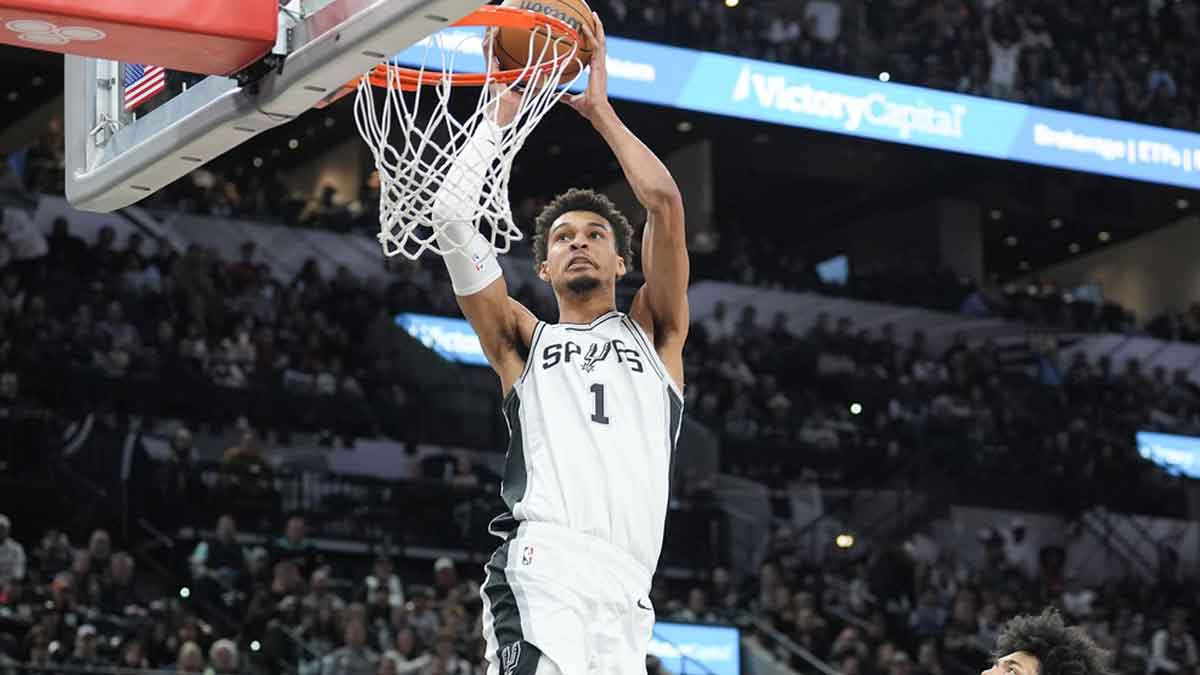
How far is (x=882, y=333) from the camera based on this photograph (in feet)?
79.3

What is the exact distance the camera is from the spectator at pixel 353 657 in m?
12.2

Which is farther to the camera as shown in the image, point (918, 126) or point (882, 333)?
point (882, 333)

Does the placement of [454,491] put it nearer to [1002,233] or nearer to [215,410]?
[215,410]

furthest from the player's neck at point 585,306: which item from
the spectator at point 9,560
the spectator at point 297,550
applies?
the spectator at point 297,550

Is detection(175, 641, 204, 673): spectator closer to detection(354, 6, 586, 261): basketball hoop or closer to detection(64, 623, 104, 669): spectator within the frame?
detection(64, 623, 104, 669): spectator

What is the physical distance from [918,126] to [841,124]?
3.90 feet

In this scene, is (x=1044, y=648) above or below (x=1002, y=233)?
A: below

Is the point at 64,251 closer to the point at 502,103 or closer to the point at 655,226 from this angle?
the point at 502,103

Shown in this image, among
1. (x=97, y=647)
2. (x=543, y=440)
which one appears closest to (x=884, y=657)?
(x=97, y=647)

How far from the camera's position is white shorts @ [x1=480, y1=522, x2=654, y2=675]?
447cm

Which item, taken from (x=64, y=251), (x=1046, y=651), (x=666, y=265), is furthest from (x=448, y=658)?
(x=666, y=265)

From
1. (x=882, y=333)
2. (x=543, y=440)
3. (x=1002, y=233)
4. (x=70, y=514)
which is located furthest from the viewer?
(x=1002, y=233)

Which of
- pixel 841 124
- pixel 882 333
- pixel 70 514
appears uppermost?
pixel 841 124

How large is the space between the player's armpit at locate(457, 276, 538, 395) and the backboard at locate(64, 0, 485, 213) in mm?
733
